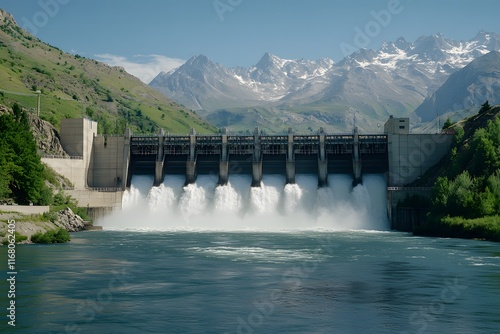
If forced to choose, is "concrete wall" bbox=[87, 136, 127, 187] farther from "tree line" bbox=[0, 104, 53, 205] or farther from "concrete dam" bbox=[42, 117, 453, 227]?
"tree line" bbox=[0, 104, 53, 205]

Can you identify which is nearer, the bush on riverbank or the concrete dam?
the bush on riverbank

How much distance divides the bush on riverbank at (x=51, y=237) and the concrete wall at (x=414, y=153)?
5383 centimetres

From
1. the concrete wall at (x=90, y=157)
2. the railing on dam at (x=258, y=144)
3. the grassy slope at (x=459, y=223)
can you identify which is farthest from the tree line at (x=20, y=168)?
the grassy slope at (x=459, y=223)

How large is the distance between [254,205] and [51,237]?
42619 millimetres

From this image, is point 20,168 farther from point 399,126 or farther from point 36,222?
point 399,126

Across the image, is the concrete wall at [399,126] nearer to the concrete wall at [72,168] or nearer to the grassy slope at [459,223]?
the grassy slope at [459,223]

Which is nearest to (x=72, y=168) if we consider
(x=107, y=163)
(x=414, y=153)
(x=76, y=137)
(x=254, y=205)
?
(x=76, y=137)

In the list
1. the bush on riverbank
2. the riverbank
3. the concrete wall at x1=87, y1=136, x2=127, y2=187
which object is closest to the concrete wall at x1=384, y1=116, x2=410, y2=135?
the concrete wall at x1=87, y1=136, x2=127, y2=187

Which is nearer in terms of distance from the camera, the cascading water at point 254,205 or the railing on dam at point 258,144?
the cascading water at point 254,205

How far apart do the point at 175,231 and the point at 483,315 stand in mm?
66393

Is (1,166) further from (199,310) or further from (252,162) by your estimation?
(199,310)

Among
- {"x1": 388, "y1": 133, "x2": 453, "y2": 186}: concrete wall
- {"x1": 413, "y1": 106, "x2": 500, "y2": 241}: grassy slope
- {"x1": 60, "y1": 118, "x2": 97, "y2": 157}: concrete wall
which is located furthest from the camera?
{"x1": 60, "y1": 118, "x2": 97, "y2": 157}: concrete wall

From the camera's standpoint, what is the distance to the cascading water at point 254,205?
111 m

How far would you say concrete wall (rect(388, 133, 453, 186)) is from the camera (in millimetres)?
112438
